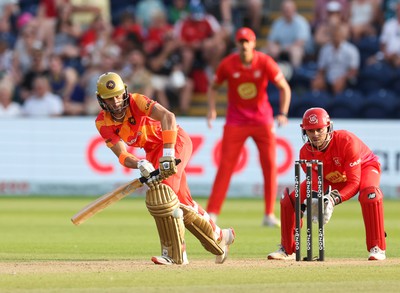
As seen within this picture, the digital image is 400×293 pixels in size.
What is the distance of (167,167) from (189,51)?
1302 cm

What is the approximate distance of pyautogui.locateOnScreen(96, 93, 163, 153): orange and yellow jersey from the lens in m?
10.1

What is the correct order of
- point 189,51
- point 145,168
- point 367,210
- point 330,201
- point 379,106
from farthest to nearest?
point 189,51
point 379,106
point 367,210
point 330,201
point 145,168

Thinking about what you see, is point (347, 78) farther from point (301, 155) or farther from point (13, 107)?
point (301, 155)

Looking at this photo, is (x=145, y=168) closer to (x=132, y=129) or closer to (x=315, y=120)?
(x=132, y=129)

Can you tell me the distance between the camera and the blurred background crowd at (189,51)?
20875 mm

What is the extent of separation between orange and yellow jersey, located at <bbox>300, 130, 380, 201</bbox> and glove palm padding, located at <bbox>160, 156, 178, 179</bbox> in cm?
125

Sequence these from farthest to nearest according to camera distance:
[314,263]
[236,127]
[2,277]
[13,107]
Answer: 1. [13,107]
2. [236,127]
3. [314,263]
4. [2,277]

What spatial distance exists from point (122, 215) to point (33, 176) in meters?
3.81

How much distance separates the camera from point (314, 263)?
986cm

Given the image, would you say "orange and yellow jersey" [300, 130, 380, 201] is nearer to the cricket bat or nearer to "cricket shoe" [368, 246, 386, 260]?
"cricket shoe" [368, 246, 386, 260]

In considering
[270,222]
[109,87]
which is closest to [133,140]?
[109,87]

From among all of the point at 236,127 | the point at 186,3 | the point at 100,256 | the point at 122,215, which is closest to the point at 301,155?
the point at 100,256

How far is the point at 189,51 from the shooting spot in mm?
22312

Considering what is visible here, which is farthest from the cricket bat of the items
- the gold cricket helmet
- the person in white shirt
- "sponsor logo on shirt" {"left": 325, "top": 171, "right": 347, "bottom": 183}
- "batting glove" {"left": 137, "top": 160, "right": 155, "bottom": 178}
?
the person in white shirt
